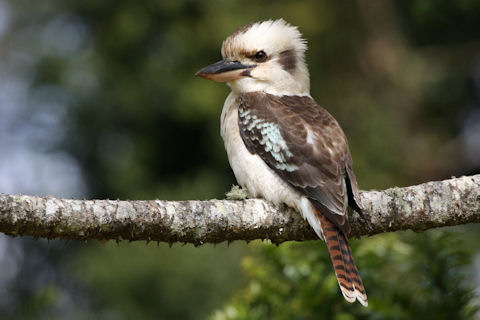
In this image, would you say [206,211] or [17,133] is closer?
[206,211]

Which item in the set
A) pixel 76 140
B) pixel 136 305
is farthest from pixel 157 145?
pixel 136 305

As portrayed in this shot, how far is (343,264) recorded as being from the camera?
2.97 meters

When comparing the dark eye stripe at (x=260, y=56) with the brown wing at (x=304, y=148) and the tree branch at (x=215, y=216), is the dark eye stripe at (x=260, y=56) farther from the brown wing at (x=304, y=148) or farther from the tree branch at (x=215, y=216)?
the tree branch at (x=215, y=216)

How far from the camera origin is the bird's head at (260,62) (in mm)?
3783

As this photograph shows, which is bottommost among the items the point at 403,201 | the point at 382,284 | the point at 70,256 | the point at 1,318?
the point at 70,256

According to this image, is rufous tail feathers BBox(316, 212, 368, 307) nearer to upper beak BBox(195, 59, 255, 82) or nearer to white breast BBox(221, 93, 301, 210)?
white breast BBox(221, 93, 301, 210)

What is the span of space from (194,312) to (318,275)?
5.39ft

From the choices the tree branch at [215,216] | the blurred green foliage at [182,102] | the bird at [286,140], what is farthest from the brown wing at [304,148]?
the blurred green foliage at [182,102]

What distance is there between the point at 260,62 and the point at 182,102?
5.45 ft

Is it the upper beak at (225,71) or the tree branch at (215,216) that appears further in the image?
the upper beak at (225,71)

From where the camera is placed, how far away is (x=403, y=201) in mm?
3094

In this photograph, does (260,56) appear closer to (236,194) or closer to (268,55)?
(268,55)

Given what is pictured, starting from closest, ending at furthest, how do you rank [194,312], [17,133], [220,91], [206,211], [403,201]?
[206,211]
[403,201]
[194,312]
[220,91]
[17,133]

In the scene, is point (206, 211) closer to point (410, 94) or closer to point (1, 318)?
point (1, 318)
